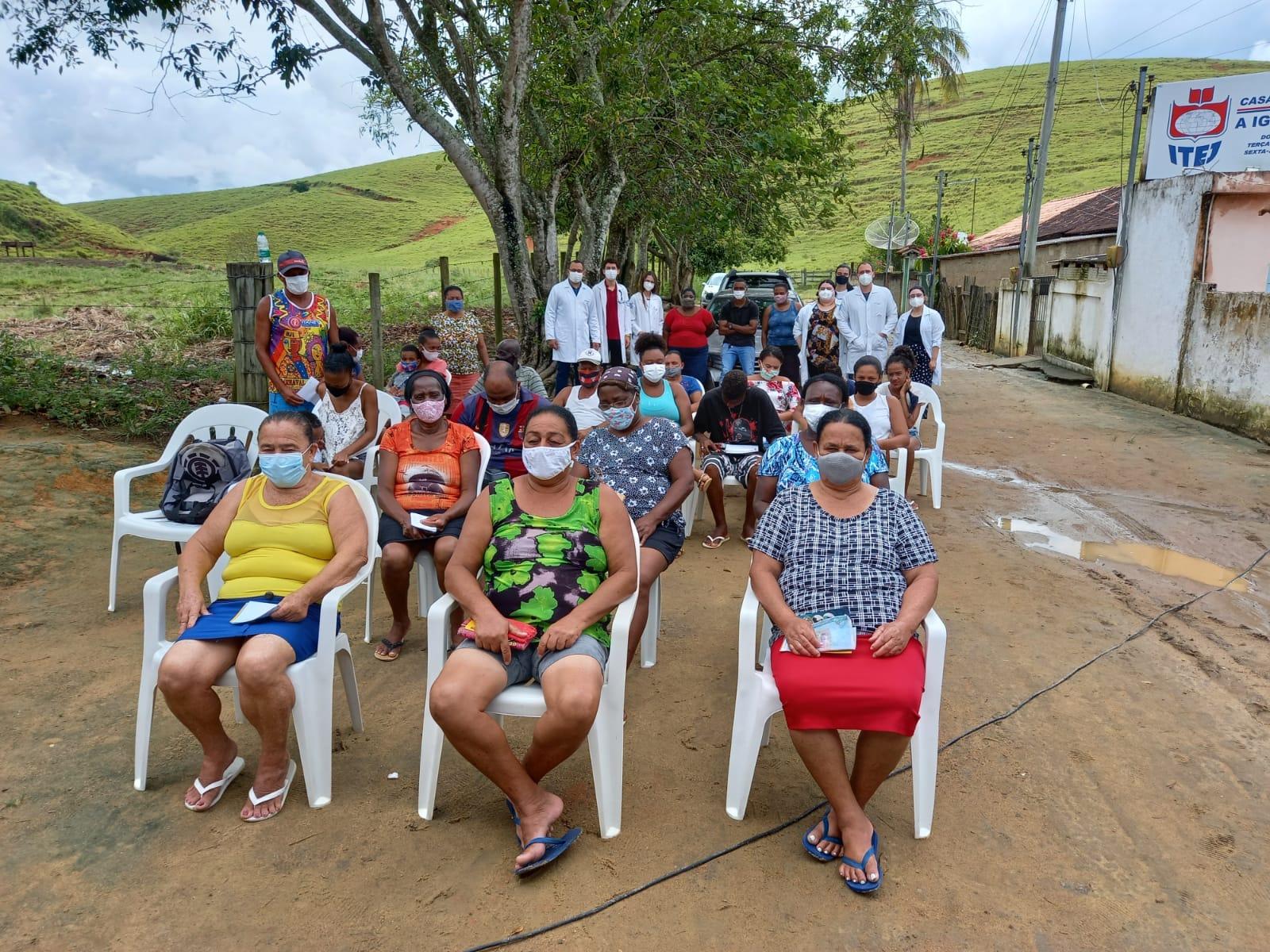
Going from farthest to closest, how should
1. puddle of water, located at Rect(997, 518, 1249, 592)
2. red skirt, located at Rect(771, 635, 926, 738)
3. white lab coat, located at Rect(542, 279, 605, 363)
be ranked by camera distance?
1. white lab coat, located at Rect(542, 279, 605, 363)
2. puddle of water, located at Rect(997, 518, 1249, 592)
3. red skirt, located at Rect(771, 635, 926, 738)

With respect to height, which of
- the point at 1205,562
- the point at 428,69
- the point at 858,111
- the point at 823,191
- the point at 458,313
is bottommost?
the point at 1205,562

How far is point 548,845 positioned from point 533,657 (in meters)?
0.61

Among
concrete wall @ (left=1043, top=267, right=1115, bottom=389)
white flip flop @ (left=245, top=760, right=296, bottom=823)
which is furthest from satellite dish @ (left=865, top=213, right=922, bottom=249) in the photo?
white flip flop @ (left=245, top=760, right=296, bottom=823)

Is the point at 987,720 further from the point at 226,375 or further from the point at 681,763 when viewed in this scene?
the point at 226,375

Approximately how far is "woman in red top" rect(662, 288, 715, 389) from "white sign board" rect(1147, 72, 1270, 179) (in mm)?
6886

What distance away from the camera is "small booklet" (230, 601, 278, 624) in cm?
324

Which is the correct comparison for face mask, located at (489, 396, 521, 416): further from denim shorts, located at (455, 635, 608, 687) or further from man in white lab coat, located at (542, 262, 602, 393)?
man in white lab coat, located at (542, 262, 602, 393)

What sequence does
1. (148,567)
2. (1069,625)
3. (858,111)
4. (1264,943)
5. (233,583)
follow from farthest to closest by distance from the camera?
(858,111)
(148,567)
(1069,625)
(233,583)
(1264,943)

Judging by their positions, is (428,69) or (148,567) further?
(428,69)

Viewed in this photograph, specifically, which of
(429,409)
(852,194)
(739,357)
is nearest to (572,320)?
(739,357)

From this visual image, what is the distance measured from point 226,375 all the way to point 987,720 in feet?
29.7

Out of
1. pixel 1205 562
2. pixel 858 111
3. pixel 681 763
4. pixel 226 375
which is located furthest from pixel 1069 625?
pixel 858 111

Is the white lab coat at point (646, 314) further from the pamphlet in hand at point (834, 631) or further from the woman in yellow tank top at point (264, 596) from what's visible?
the pamphlet in hand at point (834, 631)

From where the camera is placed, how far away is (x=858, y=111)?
7875cm
